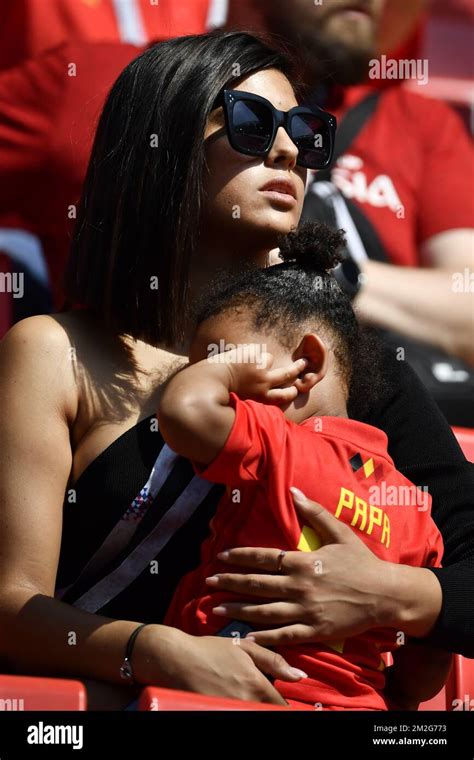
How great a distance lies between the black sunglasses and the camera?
2225mm

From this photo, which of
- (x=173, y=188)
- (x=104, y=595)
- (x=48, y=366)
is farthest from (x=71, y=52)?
(x=104, y=595)

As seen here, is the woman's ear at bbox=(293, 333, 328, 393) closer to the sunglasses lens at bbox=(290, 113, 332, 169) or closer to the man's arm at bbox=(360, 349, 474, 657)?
the man's arm at bbox=(360, 349, 474, 657)

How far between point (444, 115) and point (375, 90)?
0.91ft

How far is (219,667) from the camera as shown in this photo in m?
1.81

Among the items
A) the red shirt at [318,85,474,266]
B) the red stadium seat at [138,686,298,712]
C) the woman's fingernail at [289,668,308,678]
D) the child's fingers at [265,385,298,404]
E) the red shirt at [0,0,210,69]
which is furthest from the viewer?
the red shirt at [318,85,474,266]

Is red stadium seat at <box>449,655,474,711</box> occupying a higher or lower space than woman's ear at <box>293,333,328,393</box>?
lower

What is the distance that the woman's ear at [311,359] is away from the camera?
1.96 metres

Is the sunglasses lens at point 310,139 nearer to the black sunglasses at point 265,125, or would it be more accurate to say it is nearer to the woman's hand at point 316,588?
the black sunglasses at point 265,125

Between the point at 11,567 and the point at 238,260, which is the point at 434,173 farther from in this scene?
the point at 11,567

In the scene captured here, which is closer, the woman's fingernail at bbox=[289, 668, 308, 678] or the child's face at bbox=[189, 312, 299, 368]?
the woman's fingernail at bbox=[289, 668, 308, 678]

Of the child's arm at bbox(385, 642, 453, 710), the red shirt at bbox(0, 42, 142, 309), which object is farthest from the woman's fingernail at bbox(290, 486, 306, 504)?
the red shirt at bbox(0, 42, 142, 309)

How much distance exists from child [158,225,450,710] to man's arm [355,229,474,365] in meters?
1.79

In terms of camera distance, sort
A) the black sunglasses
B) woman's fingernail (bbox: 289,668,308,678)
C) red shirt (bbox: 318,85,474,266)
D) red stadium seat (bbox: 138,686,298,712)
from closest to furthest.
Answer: red stadium seat (bbox: 138,686,298,712) → woman's fingernail (bbox: 289,668,308,678) → the black sunglasses → red shirt (bbox: 318,85,474,266)
